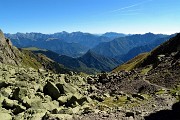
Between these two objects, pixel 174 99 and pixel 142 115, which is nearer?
pixel 142 115

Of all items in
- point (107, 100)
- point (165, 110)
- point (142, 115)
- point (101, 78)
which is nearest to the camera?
point (142, 115)

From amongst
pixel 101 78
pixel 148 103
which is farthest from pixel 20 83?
pixel 101 78

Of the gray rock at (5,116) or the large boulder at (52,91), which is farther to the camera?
the large boulder at (52,91)

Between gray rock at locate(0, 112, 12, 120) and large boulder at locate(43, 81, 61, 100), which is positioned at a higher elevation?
large boulder at locate(43, 81, 61, 100)

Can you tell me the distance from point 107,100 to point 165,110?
49.2 feet

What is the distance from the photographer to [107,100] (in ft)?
182

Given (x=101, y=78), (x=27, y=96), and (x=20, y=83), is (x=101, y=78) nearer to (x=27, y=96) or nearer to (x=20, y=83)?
(x=20, y=83)

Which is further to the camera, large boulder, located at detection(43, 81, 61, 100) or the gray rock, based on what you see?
large boulder, located at detection(43, 81, 61, 100)

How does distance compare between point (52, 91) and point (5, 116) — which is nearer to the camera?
point (5, 116)

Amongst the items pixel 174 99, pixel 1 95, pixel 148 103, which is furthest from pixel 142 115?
pixel 1 95

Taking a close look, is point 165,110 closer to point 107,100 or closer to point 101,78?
point 107,100

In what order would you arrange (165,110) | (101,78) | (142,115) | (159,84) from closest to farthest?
1. (142,115)
2. (165,110)
3. (159,84)
4. (101,78)

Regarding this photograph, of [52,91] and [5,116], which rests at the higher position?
[52,91]

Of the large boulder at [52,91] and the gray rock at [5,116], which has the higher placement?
the large boulder at [52,91]
